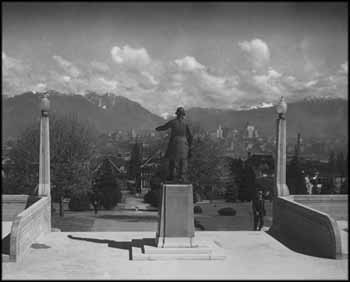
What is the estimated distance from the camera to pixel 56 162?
2538 cm

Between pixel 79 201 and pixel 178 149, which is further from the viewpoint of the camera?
pixel 79 201

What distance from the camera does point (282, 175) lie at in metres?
15.7

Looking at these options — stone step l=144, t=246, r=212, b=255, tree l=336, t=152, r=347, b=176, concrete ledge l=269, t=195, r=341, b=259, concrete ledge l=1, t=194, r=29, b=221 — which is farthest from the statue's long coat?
tree l=336, t=152, r=347, b=176

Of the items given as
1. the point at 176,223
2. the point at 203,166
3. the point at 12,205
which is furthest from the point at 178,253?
the point at 203,166

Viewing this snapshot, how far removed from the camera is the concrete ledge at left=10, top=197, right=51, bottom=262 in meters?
10.6

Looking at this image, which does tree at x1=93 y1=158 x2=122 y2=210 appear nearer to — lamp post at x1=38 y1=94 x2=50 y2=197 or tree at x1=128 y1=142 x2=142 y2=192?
tree at x1=128 y1=142 x2=142 y2=192

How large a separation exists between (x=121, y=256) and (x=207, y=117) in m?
26.5

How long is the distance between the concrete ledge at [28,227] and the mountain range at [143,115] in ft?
37.4

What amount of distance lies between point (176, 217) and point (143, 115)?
29405mm

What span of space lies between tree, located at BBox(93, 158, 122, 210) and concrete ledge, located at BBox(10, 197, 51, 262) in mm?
10589

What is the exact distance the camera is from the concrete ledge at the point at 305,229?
1120cm

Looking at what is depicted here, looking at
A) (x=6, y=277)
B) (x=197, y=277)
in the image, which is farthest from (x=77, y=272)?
(x=197, y=277)

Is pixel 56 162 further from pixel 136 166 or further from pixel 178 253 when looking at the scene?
pixel 178 253

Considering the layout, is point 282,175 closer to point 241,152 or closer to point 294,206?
point 294,206
